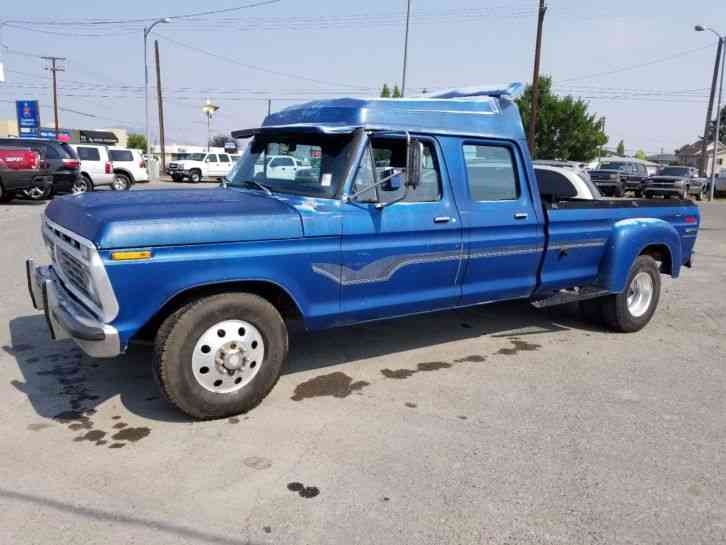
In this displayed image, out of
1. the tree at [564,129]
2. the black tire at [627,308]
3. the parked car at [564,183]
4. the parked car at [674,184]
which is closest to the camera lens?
the black tire at [627,308]

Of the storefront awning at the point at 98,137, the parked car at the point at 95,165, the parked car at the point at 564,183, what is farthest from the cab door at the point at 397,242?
the storefront awning at the point at 98,137

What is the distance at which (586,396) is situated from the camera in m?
4.63

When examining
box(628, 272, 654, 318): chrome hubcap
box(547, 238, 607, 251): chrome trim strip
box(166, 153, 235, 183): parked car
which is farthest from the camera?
box(166, 153, 235, 183): parked car

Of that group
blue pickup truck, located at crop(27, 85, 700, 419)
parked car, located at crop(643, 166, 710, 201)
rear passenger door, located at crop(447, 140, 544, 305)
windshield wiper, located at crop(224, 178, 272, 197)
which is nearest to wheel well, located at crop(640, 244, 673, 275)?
blue pickup truck, located at crop(27, 85, 700, 419)

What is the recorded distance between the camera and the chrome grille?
3.72 metres

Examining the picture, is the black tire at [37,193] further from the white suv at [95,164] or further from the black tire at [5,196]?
the white suv at [95,164]

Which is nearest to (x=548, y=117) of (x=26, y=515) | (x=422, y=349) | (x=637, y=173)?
(x=637, y=173)

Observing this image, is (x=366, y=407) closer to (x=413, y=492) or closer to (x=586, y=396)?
(x=413, y=492)

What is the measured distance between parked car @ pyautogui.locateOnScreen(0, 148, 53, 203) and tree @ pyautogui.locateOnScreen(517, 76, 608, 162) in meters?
40.5

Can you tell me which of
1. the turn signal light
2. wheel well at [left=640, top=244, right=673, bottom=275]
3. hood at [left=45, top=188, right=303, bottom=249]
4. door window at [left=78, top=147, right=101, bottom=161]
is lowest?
wheel well at [left=640, top=244, right=673, bottom=275]

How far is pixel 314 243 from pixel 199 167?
32.9 meters

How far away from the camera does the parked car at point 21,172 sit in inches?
631

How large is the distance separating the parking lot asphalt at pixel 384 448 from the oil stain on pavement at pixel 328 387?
0.02m

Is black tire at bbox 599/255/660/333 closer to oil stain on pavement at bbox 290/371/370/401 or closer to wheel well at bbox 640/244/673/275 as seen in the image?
wheel well at bbox 640/244/673/275
